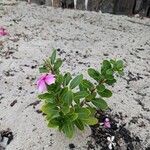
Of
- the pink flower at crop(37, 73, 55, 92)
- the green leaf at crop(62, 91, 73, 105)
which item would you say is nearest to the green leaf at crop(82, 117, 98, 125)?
the green leaf at crop(62, 91, 73, 105)

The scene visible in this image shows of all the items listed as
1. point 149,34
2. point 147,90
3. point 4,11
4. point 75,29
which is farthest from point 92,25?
point 147,90

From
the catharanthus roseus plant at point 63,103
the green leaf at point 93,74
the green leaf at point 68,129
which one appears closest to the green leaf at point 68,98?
the catharanthus roseus plant at point 63,103

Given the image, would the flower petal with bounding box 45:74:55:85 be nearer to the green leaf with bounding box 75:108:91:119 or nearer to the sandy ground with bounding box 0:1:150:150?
the green leaf with bounding box 75:108:91:119

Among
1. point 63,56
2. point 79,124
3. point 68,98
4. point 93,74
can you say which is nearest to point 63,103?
point 68,98

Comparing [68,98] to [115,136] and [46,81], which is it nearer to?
[46,81]

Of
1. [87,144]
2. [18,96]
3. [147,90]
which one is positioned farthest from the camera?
[147,90]

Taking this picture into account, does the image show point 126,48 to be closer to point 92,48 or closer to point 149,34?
point 92,48
